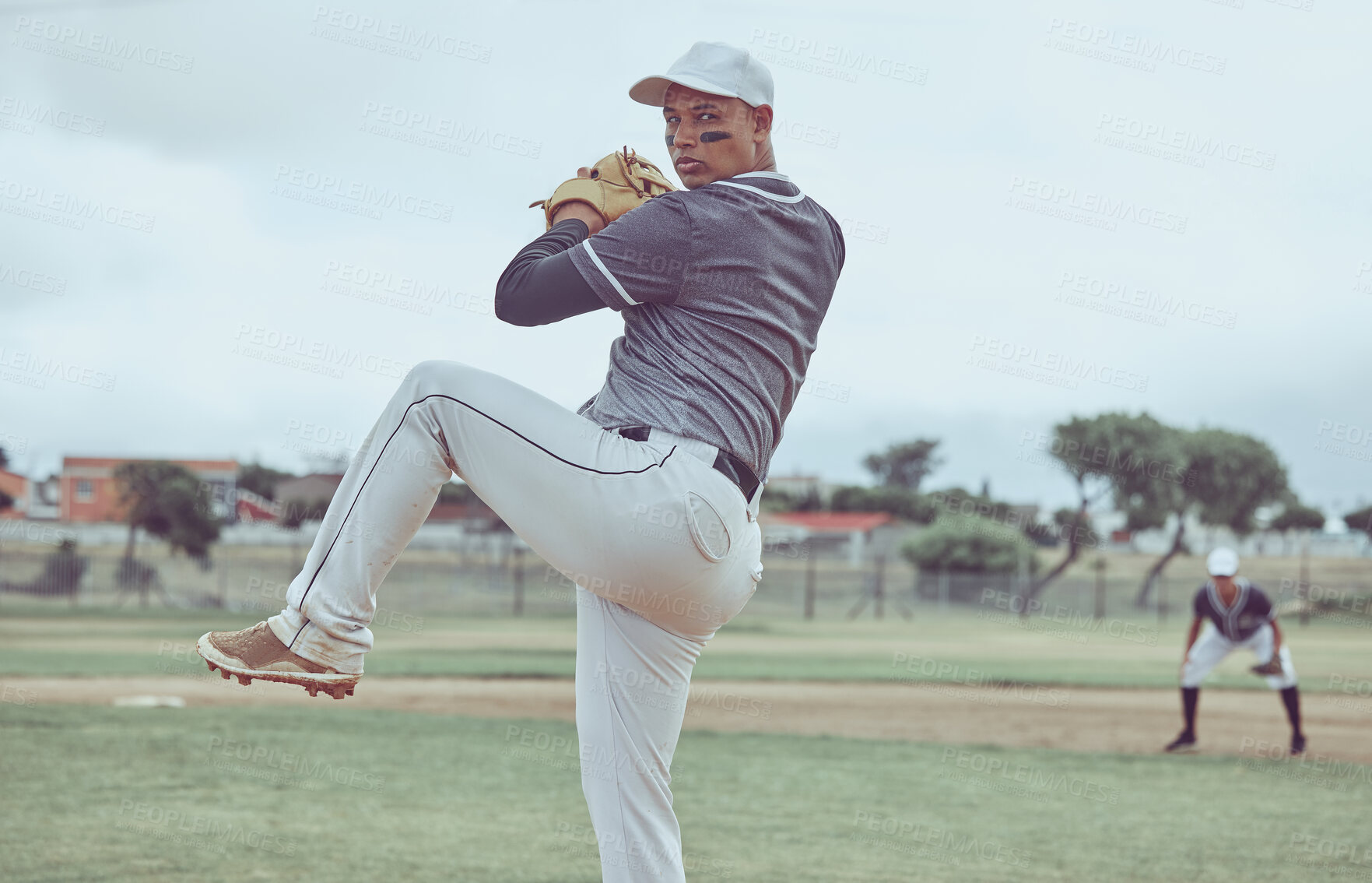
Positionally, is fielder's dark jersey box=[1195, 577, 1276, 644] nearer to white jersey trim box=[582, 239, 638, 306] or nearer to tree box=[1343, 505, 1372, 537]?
white jersey trim box=[582, 239, 638, 306]

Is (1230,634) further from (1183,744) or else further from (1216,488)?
(1216,488)

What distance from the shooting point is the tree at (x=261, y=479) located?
42.0 metres

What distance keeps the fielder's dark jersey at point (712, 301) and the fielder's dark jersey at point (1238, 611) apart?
10.6 meters

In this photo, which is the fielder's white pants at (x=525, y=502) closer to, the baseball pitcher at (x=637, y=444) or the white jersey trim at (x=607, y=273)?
the baseball pitcher at (x=637, y=444)

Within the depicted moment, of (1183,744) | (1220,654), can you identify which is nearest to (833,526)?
(1220,654)

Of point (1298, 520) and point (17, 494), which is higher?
point (1298, 520)

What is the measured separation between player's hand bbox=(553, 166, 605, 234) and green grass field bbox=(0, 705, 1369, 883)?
3.69 meters

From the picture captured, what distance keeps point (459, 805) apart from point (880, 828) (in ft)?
8.29

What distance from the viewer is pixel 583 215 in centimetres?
266

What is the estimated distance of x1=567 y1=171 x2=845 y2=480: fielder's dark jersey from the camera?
2.40 metres

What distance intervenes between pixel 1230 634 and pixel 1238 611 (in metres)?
0.33

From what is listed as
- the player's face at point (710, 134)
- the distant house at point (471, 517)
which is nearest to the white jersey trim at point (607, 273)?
the player's face at point (710, 134)

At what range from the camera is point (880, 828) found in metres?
6.88

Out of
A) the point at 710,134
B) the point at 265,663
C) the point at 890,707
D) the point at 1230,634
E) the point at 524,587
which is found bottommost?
the point at 524,587
